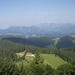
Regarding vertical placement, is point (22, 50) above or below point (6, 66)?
below

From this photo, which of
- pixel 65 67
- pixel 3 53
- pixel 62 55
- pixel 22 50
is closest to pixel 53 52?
pixel 62 55

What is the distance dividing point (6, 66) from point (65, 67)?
1034 inches

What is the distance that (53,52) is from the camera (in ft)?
520

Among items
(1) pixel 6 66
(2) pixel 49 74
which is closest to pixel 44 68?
(2) pixel 49 74

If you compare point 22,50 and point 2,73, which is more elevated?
point 2,73

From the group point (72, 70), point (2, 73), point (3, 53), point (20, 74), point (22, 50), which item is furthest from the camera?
point (22, 50)

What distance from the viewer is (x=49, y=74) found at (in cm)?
5862

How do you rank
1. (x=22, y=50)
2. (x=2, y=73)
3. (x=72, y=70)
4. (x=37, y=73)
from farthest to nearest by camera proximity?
(x=22, y=50), (x=72, y=70), (x=37, y=73), (x=2, y=73)

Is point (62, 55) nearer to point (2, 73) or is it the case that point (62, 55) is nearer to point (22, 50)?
point (22, 50)

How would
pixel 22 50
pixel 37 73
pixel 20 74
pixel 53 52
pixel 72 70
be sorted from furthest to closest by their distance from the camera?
1. pixel 22 50
2. pixel 53 52
3. pixel 72 70
4. pixel 37 73
5. pixel 20 74

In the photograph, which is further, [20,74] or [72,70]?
[72,70]

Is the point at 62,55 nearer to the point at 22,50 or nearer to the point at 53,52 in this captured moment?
the point at 53,52

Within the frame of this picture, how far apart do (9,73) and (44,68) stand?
51.1ft

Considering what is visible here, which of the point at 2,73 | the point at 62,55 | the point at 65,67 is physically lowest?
the point at 62,55
